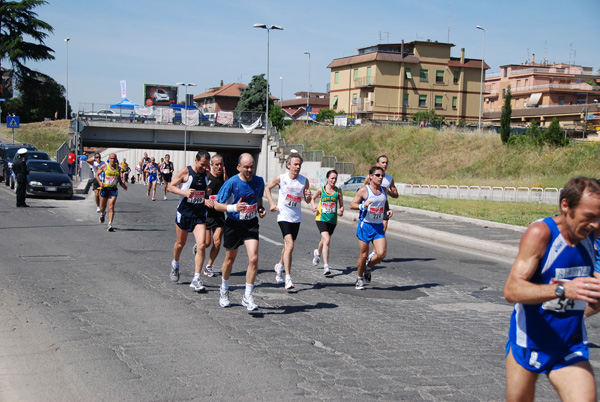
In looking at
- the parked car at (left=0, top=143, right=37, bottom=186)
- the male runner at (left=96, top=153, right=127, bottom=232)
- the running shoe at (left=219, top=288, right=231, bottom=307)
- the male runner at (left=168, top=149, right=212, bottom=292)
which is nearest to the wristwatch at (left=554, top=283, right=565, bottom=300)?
the running shoe at (left=219, top=288, right=231, bottom=307)

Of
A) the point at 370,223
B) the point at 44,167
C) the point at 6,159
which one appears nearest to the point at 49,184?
the point at 44,167

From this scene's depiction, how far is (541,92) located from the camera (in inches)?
3529

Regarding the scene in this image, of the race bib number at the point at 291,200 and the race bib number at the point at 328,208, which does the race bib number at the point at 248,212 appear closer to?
the race bib number at the point at 291,200

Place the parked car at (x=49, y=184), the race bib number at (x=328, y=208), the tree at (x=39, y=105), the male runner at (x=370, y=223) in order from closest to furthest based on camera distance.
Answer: the male runner at (x=370, y=223) < the race bib number at (x=328, y=208) < the parked car at (x=49, y=184) < the tree at (x=39, y=105)

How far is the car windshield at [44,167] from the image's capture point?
2830cm

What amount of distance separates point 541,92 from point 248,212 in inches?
3540

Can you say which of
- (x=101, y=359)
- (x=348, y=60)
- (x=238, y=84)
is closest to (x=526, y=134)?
(x=348, y=60)

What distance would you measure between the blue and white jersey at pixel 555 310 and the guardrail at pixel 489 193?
96.0ft

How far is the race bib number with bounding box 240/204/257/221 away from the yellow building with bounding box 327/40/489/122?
74.0 meters

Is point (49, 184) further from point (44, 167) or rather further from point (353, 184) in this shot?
point (353, 184)

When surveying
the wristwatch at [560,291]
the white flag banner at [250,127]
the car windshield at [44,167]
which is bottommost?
the car windshield at [44,167]

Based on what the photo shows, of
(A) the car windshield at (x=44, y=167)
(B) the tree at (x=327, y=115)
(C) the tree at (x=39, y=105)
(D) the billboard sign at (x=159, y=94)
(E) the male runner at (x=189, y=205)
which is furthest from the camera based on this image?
(D) the billboard sign at (x=159, y=94)

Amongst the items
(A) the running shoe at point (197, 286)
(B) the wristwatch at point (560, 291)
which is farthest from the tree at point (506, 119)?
(B) the wristwatch at point (560, 291)

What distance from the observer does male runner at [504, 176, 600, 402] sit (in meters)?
3.52
